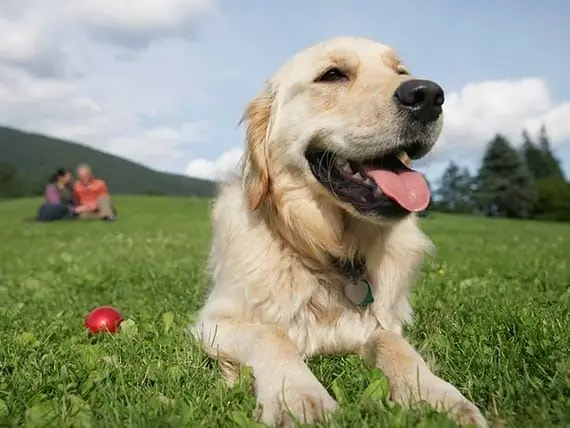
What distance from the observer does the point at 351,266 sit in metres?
3.96

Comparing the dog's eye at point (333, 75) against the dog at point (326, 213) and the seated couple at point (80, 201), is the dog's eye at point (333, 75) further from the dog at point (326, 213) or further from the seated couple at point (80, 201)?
the seated couple at point (80, 201)

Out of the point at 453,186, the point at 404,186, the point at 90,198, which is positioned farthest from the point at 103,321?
the point at 453,186

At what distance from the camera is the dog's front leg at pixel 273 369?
2.41 m

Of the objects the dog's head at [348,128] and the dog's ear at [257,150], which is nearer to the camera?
the dog's head at [348,128]

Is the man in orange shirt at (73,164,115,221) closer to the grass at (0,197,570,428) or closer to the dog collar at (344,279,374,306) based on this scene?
the grass at (0,197,570,428)

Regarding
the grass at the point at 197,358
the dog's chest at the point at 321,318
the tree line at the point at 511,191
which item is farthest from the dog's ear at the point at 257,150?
the tree line at the point at 511,191

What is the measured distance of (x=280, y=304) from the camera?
365cm

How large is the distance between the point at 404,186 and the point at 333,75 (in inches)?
36.3

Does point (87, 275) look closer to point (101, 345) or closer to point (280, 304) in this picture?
point (101, 345)

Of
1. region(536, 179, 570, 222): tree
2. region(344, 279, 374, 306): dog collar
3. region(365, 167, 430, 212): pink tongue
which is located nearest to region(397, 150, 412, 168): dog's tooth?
region(365, 167, 430, 212): pink tongue

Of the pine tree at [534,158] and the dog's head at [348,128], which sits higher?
the dog's head at [348,128]

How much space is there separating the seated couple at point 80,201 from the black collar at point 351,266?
18.9m

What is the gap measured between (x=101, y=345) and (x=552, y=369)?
2.34 m

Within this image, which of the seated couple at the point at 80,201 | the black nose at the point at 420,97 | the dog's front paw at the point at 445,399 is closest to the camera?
the dog's front paw at the point at 445,399
